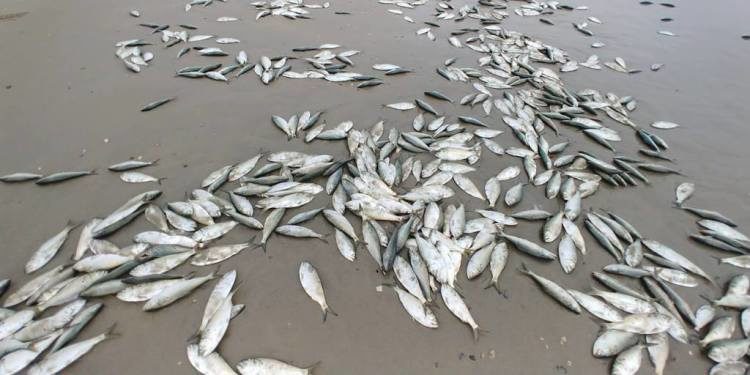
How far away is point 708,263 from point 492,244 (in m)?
1.80

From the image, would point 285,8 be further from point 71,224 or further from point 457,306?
point 457,306

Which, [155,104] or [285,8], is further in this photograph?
[285,8]

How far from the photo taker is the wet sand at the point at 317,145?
8.39 ft

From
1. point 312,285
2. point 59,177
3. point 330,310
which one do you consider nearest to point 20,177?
point 59,177

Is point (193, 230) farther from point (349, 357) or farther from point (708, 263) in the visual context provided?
point (708, 263)

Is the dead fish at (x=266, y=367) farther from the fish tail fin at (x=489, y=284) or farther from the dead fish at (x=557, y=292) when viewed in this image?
the dead fish at (x=557, y=292)

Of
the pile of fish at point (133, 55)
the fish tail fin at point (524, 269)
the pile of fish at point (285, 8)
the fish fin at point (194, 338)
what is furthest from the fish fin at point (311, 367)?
the pile of fish at point (285, 8)

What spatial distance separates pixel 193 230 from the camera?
315 cm

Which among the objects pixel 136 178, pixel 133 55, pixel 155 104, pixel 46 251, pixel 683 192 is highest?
pixel 133 55

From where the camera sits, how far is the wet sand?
2557mm

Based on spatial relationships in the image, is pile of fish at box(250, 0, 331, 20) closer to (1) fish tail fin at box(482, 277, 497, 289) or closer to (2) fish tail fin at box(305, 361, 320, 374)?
(1) fish tail fin at box(482, 277, 497, 289)

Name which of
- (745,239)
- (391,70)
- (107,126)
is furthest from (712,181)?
(107,126)

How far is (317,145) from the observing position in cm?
413

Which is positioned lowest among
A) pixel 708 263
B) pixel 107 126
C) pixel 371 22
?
pixel 708 263
